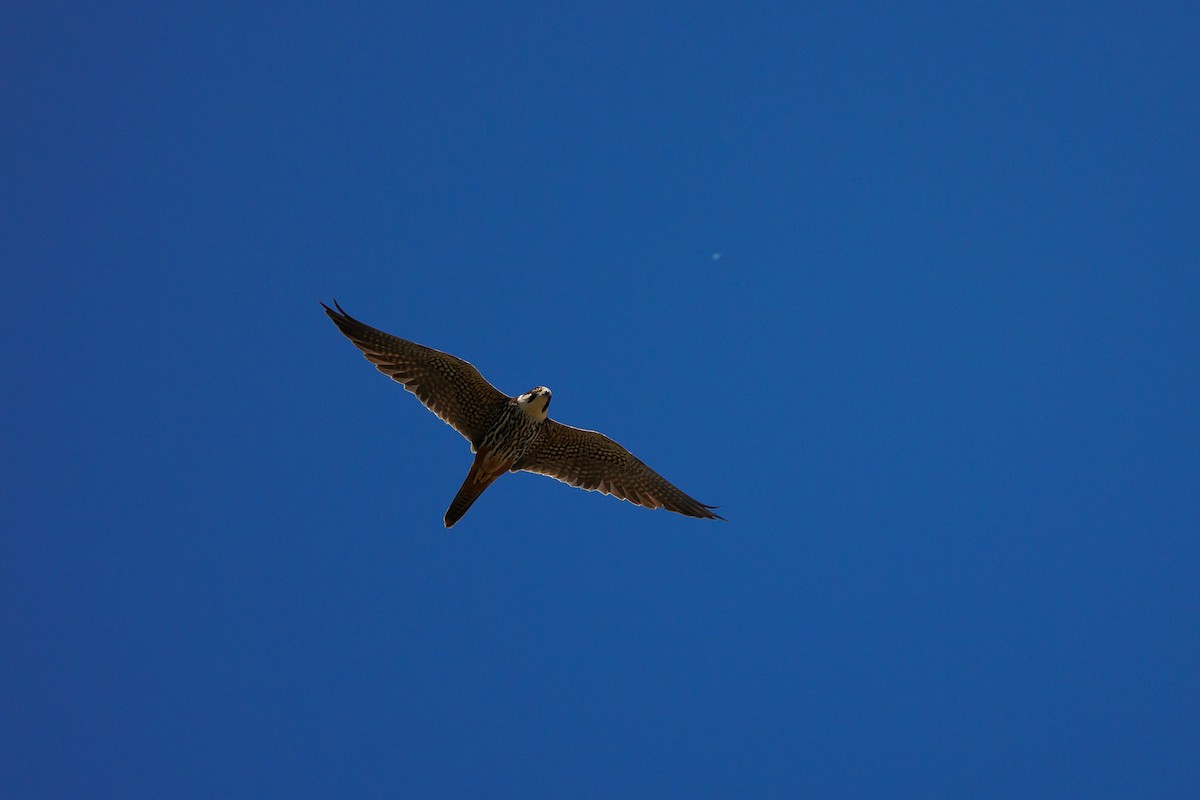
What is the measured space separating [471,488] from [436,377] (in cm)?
149

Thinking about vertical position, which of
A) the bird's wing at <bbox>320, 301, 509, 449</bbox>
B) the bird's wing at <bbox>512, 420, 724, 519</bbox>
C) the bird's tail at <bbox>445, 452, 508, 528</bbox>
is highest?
the bird's wing at <bbox>512, 420, 724, 519</bbox>

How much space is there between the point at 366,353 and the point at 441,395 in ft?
3.55

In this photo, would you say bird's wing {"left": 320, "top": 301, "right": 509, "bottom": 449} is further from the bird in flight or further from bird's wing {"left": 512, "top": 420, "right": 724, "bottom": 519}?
bird's wing {"left": 512, "top": 420, "right": 724, "bottom": 519}

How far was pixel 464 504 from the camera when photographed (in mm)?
11359

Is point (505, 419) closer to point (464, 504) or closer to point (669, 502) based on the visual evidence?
point (464, 504)

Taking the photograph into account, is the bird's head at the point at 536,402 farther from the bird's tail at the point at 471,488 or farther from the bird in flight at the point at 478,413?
the bird's tail at the point at 471,488

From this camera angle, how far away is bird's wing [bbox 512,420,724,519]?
12133 millimetres

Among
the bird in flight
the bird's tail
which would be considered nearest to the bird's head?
the bird in flight

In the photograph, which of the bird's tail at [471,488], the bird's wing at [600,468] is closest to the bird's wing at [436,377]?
the bird's tail at [471,488]

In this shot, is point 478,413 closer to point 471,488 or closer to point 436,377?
point 436,377

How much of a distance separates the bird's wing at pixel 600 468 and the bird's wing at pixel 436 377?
81 cm

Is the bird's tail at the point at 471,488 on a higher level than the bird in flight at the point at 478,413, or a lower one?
lower

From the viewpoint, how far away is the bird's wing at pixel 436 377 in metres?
11.3

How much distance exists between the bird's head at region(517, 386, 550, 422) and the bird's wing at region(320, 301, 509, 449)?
373 millimetres
